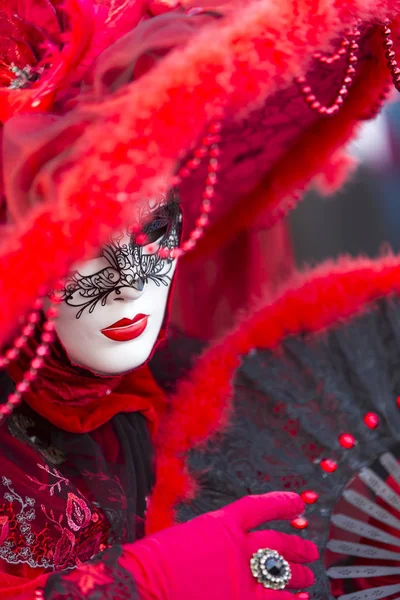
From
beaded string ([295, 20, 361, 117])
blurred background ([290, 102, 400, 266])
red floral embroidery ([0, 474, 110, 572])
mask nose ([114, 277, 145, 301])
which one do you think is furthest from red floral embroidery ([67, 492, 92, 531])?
blurred background ([290, 102, 400, 266])

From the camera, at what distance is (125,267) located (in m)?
0.69

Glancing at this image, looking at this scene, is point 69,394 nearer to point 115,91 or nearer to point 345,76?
point 115,91

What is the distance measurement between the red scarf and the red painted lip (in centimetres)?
6

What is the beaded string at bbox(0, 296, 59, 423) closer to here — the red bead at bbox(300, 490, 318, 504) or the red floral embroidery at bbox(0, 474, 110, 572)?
the red floral embroidery at bbox(0, 474, 110, 572)

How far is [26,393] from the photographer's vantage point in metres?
0.77

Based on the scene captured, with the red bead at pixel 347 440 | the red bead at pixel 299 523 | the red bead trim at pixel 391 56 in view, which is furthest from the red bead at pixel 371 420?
the red bead trim at pixel 391 56

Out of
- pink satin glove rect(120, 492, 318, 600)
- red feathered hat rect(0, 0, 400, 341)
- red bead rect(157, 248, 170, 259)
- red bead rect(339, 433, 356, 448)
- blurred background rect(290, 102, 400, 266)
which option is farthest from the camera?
blurred background rect(290, 102, 400, 266)

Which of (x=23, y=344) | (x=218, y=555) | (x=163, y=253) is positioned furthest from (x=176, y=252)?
(x=218, y=555)

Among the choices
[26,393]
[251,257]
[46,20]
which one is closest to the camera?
[46,20]

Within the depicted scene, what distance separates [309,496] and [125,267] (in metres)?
0.36

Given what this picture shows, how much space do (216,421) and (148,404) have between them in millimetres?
96

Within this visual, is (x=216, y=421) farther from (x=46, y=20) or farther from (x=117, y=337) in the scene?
(x=46, y=20)

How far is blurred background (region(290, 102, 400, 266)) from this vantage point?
1.35 m

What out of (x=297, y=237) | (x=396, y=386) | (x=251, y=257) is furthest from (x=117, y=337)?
(x=297, y=237)
